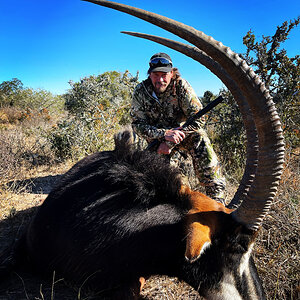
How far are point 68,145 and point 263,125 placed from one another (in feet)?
20.1

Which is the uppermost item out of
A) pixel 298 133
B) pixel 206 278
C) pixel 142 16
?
pixel 298 133

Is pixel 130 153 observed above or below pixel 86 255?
above

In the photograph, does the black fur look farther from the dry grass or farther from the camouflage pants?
the camouflage pants

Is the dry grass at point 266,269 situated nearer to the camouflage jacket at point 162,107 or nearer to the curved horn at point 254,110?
the curved horn at point 254,110

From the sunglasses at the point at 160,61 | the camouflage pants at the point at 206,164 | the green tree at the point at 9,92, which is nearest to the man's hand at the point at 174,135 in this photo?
the camouflage pants at the point at 206,164

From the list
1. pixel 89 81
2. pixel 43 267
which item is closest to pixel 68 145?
pixel 89 81

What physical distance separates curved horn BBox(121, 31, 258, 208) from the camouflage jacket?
5.80 feet

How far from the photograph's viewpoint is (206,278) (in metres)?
1.67

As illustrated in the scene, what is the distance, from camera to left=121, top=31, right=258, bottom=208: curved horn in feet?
4.97

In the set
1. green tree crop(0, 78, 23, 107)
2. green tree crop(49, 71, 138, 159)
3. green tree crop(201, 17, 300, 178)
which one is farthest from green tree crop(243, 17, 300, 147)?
green tree crop(0, 78, 23, 107)

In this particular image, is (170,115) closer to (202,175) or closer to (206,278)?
(202,175)

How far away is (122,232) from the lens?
5.85 feet

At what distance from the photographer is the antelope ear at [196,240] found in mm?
1391

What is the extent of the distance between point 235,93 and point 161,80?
7.17 feet
